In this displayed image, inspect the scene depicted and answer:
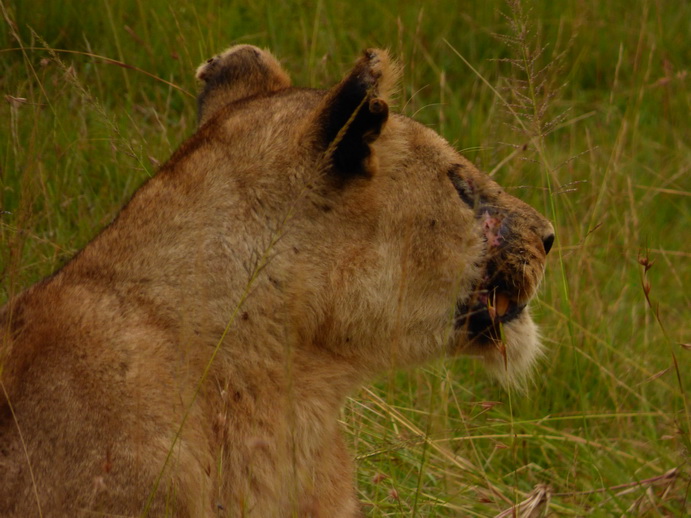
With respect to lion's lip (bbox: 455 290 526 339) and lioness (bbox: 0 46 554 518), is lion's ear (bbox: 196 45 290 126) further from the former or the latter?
lion's lip (bbox: 455 290 526 339)

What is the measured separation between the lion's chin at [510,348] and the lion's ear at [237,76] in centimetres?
89

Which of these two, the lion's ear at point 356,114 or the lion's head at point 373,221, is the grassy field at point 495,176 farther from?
the lion's ear at point 356,114

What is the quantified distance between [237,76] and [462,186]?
27.9 inches

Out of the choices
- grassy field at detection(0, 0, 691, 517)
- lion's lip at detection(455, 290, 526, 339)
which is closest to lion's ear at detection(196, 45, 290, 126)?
grassy field at detection(0, 0, 691, 517)

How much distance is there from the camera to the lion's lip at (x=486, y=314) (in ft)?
9.54

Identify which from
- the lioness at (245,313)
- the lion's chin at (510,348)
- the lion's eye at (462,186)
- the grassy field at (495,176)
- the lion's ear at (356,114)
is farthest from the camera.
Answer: the grassy field at (495,176)

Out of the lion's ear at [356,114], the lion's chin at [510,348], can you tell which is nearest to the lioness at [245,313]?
the lion's ear at [356,114]

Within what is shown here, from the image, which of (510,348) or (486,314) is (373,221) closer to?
(486,314)

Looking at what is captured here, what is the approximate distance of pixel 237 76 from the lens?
3.08m

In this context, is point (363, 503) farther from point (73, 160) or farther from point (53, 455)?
point (73, 160)

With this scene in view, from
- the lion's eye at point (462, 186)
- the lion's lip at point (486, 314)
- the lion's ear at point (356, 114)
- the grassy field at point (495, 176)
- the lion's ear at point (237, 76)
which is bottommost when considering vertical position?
the grassy field at point (495, 176)

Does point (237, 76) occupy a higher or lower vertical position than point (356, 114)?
lower

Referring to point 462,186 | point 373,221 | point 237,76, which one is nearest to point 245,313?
point 373,221

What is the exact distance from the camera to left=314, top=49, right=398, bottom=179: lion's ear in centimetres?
245
